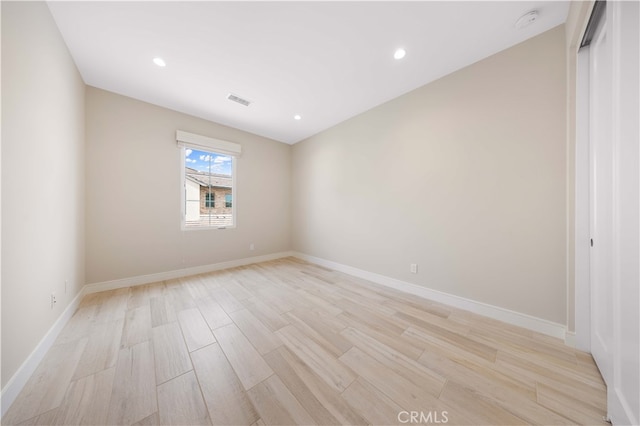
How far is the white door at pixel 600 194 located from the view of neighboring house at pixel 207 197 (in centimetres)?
436

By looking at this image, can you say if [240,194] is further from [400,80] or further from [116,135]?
[400,80]

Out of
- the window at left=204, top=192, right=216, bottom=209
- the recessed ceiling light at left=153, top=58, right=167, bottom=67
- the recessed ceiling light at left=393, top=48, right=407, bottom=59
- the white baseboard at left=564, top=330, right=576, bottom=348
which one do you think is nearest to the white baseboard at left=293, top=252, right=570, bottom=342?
the white baseboard at left=564, top=330, right=576, bottom=348

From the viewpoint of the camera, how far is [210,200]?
3.60 metres

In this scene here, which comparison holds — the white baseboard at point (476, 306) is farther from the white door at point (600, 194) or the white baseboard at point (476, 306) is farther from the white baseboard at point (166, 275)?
the white baseboard at point (166, 275)

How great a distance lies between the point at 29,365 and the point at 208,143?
10.1 ft

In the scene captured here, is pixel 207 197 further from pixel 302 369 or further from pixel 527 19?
pixel 527 19

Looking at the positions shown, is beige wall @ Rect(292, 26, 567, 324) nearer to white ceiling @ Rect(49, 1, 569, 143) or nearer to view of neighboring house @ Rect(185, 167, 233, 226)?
white ceiling @ Rect(49, 1, 569, 143)

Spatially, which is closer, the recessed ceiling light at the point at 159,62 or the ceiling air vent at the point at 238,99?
the recessed ceiling light at the point at 159,62

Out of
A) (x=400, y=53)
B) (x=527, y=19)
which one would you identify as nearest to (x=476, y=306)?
→ (x=527, y=19)

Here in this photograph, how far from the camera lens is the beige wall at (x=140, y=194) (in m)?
2.58

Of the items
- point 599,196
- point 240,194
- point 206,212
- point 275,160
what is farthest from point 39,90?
point 599,196

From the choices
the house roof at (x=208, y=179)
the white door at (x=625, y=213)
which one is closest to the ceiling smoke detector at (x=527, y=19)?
the white door at (x=625, y=213)

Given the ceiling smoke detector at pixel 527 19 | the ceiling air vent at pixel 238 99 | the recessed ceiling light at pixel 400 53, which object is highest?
the ceiling air vent at pixel 238 99

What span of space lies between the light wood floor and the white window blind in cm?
244
